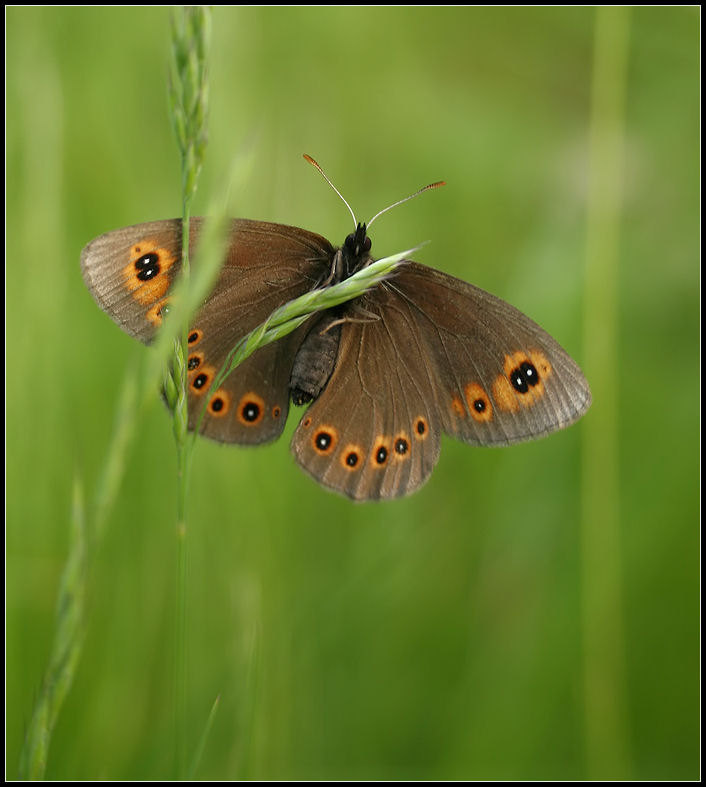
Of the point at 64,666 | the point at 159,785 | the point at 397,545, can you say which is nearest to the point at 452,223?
the point at 397,545

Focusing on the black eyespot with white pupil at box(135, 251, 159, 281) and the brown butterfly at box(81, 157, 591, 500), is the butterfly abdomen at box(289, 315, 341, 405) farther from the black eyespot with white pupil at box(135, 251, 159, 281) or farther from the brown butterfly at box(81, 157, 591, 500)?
the black eyespot with white pupil at box(135, 251, 159, 281)

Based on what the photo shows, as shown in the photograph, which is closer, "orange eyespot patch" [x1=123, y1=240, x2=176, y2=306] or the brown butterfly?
"orange eyespot patch" [x1=123, y1=240, x2=176, y2=306]

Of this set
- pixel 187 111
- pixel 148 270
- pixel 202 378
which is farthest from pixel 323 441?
pixel 187 111

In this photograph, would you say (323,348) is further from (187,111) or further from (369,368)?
(187,111)

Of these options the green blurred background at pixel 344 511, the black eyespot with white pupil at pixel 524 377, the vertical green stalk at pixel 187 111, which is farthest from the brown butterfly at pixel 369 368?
the vertical green stalk at pixel 187 111

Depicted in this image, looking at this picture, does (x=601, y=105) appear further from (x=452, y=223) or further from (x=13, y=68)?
(x=13, y=68)

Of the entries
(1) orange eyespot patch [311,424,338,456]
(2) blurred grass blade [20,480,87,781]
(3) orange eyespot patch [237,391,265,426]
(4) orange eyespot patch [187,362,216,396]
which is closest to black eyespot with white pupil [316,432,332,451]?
(1) orange eyespot patch [311,424,338,456]
